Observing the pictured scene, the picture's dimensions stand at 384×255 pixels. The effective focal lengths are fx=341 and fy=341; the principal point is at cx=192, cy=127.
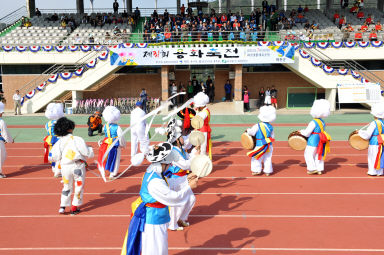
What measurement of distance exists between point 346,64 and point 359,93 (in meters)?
4.16

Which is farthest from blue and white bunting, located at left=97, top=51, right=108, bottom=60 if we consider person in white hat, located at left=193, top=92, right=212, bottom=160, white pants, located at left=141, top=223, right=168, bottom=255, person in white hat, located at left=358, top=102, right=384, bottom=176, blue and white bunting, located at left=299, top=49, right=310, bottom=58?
white pants, located at left=141, top=223, right=168, bottom=255

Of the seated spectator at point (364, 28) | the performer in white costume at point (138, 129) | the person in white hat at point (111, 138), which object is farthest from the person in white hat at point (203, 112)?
the seated spectator at point (364, 28)

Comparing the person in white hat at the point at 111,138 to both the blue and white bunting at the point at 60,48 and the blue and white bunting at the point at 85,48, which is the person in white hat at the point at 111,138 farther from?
the blue and white bunting at the point at 60,48

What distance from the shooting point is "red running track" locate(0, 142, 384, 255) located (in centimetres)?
561

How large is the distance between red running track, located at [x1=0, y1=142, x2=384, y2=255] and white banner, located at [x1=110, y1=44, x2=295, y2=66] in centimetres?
1154

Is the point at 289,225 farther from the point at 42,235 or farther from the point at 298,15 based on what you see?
the point at 298,15

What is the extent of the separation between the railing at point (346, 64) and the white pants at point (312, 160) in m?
14.1

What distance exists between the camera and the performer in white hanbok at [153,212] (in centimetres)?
424

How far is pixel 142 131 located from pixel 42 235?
459 cm

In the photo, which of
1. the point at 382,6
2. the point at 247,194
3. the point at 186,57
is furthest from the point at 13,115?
the point at 382,6

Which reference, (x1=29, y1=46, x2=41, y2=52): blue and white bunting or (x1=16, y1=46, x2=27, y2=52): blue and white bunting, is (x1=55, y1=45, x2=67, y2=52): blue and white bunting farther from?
(x1=16, y1=46, x2=27, y2=52): blue and white bunting

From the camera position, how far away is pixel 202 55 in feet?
67.7

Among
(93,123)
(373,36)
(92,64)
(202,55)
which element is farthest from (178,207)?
(373,36)

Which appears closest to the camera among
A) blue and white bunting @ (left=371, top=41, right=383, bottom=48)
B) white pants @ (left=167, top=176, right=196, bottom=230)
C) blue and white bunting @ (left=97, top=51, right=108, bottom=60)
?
white pants @ (left=167, top=176, right=196, bottom=230)
